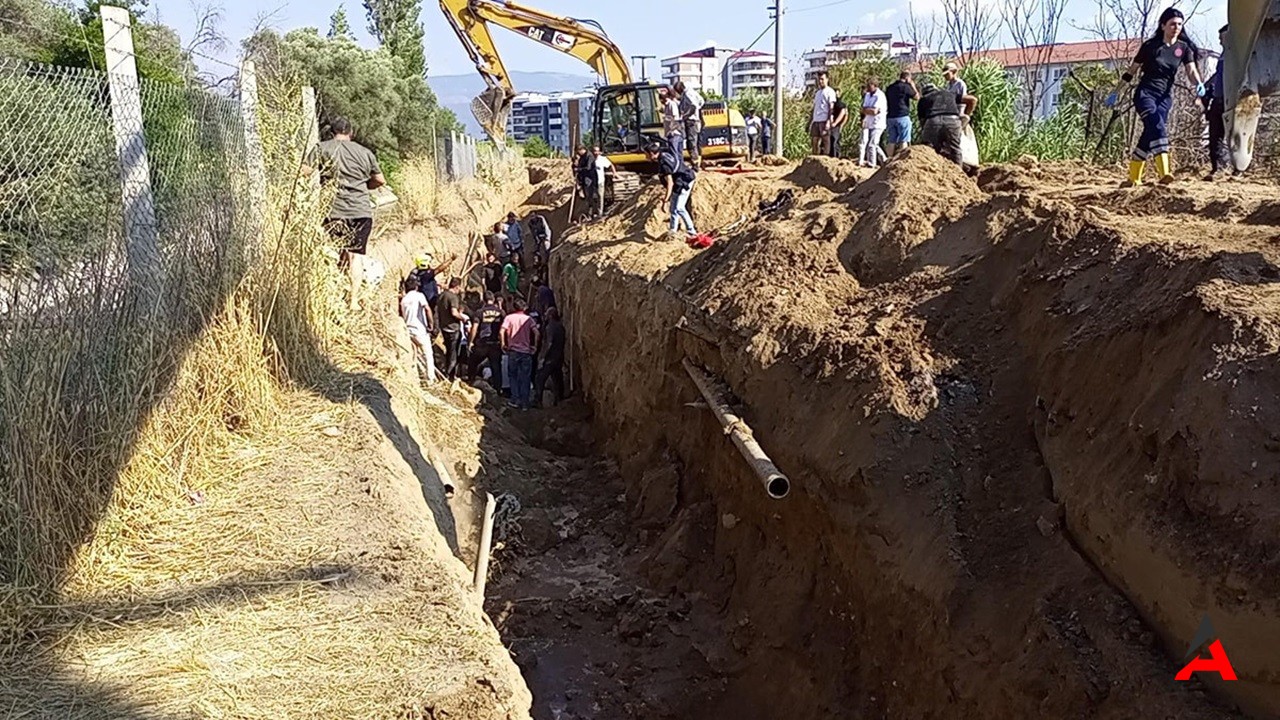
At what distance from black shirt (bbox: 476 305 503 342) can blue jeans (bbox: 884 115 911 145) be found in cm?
652

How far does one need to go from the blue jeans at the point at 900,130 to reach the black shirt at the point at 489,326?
257 inches

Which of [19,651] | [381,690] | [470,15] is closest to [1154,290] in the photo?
[381,690]

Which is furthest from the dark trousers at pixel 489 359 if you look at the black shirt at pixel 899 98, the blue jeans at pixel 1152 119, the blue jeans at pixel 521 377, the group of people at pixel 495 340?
the blue jeans at pixel 1152 119

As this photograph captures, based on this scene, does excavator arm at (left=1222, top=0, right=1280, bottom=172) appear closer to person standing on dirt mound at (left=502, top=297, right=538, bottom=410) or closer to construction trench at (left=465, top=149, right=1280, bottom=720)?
construction trench at (left=465, top=149, right=1280, bottom=720)

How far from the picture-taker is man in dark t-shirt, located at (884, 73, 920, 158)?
13945mm

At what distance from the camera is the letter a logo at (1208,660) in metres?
3.75

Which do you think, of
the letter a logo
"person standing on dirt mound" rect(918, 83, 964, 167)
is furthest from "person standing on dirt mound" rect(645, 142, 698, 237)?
the letter a logo

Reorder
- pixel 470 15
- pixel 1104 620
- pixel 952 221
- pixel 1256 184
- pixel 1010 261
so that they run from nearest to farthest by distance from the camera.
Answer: pixel 1104 620 → pixel 1010 261 → pixel 952 221 → pixel 1256 184 → pixel 470 15

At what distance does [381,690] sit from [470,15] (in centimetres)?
2133

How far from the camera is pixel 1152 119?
8.88 m

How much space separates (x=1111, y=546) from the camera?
173 inches

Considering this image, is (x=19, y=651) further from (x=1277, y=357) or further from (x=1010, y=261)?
(x=1010, y=261)

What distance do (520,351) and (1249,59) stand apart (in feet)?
35.9

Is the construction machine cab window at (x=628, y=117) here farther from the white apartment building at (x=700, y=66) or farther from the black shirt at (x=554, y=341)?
the white apartment building at (x=700, y=66)
